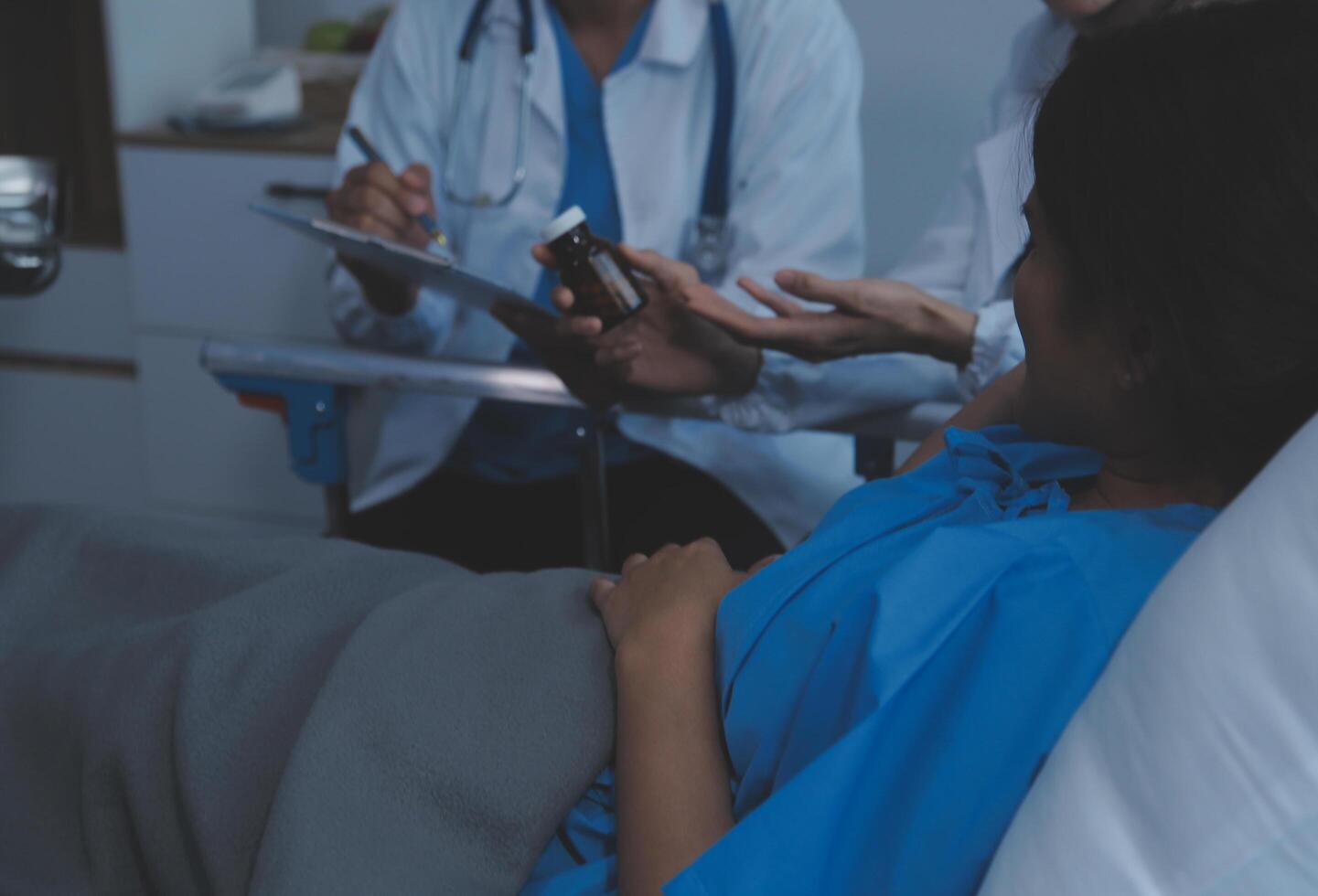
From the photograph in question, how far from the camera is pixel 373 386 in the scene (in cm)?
132

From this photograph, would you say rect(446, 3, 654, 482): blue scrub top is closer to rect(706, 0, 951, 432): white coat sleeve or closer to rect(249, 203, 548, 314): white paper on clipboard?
→ rect(706, 0, 951, 432): white coat sleeve

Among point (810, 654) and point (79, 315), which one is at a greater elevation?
point (810, 654)

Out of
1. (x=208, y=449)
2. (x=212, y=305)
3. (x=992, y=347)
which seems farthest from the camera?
(x=208, y=449)

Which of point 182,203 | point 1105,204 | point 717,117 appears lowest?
point 182,203

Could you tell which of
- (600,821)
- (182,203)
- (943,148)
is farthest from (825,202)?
(182,203)

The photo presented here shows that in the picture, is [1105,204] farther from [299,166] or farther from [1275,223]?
[299,166]

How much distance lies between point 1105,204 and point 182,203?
6.13ft

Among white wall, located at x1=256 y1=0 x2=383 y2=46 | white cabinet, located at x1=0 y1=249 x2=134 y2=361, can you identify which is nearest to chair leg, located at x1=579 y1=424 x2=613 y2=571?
white cabinet, located at x1=0 y1=249 x2=134 y2=361

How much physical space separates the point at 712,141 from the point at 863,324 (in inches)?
19.0

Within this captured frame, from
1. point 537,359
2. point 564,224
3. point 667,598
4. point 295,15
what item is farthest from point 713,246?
point 295,15

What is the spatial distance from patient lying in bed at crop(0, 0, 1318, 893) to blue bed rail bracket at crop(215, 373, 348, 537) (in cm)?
41

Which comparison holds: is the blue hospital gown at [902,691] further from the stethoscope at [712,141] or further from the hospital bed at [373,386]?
the stethoscope at [712,141]

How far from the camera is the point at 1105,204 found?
730 mm

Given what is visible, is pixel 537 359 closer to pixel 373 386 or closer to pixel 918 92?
pixel 373 386
